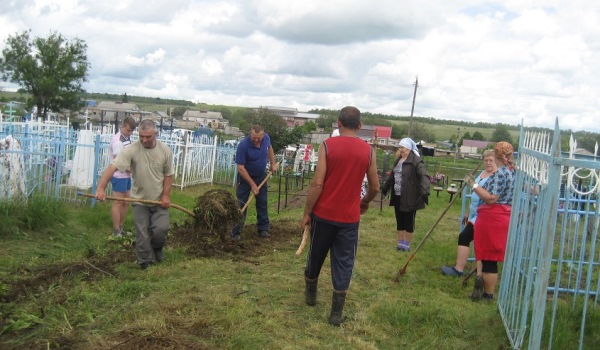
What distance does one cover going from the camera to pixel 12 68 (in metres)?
45.0

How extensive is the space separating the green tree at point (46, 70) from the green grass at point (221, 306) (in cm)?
4180

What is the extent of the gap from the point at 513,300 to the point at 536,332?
0.77m

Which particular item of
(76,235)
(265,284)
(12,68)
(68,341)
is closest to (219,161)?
(76,235)

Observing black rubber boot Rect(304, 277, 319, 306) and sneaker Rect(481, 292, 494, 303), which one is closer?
black rubber boot Rect(304, 277, 319, 306)

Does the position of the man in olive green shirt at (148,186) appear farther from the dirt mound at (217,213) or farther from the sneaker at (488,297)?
the sneaker at (488,297)

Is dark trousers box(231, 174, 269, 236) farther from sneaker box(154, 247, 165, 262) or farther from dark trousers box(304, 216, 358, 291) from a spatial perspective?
dark trousers box(304, 216, 358, 291)

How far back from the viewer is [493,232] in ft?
17.3

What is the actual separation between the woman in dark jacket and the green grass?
2.92ft

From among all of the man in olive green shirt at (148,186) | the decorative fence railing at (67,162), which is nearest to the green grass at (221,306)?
the man in olive green shirt at (148,186)

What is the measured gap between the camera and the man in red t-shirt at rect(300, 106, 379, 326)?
14.7 feet

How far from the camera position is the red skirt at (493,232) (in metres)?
5.24

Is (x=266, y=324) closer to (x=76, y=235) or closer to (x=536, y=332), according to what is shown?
(x=536, y=332)

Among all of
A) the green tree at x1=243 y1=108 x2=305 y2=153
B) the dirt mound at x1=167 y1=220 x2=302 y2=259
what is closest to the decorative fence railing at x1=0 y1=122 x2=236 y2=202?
the dirt mound at x1=167 y1=220 x2=302 y2=259

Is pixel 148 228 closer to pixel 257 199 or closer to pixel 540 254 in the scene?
pixel 257 199
